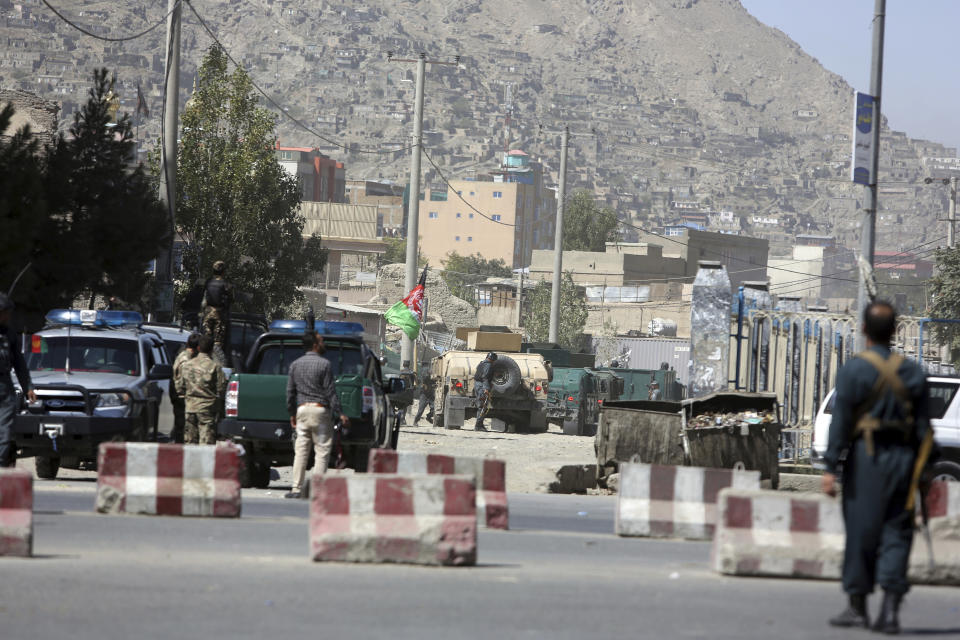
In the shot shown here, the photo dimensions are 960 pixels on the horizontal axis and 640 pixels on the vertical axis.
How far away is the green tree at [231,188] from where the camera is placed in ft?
114

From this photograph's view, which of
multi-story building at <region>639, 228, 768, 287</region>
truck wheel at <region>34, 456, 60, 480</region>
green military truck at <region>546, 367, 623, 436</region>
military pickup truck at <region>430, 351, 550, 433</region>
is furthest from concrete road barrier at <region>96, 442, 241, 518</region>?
multi-story building at <region>639, 228, 768, 287</region>

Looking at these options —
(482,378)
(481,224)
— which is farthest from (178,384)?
(481,224)

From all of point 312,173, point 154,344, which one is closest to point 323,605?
point 154,344

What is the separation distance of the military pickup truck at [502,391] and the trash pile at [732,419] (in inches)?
631

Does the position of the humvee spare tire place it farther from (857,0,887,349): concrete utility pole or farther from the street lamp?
the street lamp

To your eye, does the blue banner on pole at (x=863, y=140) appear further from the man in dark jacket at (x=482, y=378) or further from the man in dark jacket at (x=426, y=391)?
the man in dark jacket at (x=426, y=391)

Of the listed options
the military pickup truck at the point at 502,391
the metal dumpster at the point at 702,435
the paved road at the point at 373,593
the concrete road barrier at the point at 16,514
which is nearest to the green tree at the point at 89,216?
the military pickup truck at the point at 502,391

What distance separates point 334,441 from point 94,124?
47.3 ft

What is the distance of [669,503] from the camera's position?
12414mm

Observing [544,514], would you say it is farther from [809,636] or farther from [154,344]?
[809,636]

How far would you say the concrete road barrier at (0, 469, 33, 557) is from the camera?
950 centimetres

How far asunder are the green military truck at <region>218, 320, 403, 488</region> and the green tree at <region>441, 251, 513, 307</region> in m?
94.6

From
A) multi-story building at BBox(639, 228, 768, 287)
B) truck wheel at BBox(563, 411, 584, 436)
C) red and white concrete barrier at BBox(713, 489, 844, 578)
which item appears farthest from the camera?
multi-story building at BBox(639, 228, 768, 287)

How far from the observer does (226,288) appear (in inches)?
788
